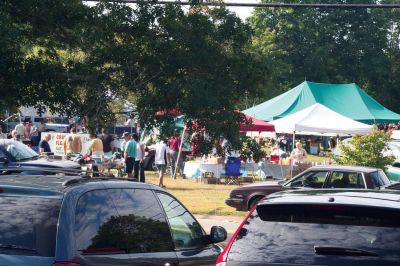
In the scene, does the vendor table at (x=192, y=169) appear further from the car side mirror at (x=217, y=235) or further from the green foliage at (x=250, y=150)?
the car side mirror at (x=217, y=235)

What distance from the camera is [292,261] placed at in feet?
16.5

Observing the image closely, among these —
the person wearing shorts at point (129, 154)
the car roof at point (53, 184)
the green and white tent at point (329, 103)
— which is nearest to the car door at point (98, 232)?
the car roof at point (53, 184)

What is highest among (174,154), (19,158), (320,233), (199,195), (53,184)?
(174,154)

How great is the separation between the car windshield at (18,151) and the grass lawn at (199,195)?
13.3ft

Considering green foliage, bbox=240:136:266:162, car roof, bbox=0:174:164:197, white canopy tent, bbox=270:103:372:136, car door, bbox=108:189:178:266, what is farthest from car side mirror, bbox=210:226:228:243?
white canopy tent, bbox=270:103:372:136

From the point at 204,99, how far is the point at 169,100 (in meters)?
0.59

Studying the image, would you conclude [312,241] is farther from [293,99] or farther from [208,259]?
[293,99]

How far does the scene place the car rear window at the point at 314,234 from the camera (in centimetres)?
493

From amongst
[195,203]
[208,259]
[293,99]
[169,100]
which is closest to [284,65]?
[293,99]

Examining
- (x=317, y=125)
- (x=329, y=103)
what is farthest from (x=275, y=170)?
(x=329, y=103)

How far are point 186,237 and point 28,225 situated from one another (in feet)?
6.58

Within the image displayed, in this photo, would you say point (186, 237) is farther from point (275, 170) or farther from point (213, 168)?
point (213, 168)

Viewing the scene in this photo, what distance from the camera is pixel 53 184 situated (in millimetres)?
5980

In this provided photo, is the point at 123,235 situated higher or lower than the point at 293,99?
lower
